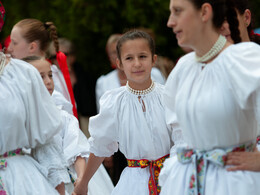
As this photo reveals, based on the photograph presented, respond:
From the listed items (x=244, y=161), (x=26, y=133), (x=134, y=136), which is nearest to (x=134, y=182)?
(x=134, y=136)

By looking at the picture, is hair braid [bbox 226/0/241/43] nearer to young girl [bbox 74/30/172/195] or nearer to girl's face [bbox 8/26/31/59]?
young girl [bbox 74/30/172/195]

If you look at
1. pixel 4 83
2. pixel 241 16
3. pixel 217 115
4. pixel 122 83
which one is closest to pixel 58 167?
pixel 4 83

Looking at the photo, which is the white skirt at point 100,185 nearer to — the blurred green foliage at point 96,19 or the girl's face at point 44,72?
the girl's face at point 44,72

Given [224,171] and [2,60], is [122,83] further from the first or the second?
[224,171]

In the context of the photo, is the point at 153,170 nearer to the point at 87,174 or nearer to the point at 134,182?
the point at 134,182

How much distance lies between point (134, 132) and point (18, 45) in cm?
194

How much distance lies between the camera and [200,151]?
9.89 feet

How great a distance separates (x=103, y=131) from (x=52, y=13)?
5490mm

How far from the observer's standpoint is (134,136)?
13.7 ft

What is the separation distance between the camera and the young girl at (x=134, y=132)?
4.16m

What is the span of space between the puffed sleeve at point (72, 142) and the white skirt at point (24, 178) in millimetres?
978

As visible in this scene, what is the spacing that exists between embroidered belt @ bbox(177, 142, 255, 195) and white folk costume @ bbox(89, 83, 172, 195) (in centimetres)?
111

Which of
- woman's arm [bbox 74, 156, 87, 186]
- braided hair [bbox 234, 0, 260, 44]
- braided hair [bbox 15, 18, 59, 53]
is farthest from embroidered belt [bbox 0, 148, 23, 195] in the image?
braided hair [bbox 15, 18, 59, 53]

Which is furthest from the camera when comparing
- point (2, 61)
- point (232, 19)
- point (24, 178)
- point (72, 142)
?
point (72, 142)
